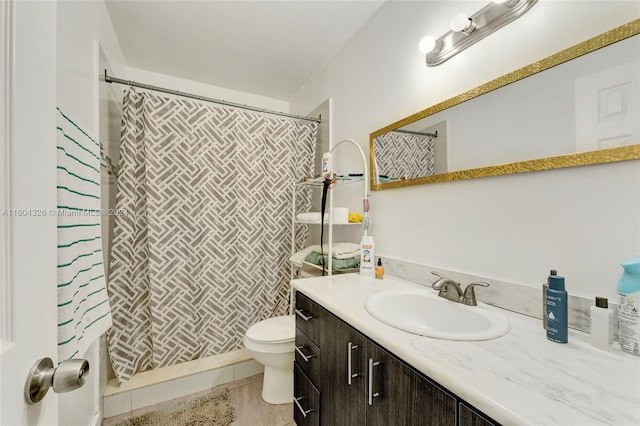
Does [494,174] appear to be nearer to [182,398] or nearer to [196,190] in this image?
[196,190]

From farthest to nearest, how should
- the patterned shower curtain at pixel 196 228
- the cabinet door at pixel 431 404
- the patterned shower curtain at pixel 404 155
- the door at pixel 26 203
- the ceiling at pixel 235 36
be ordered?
the patterned shower curtain at pixel 196 228 → the ceiling at pixel 235 36 → the patterned shower curtain at pixel 404 155 → the cabinet door at pixel 431 404 → the door at pixel 26 203

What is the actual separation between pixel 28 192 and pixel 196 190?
162 cm

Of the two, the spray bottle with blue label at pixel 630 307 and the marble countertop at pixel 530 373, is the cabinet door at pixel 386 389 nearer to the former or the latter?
the marble countertop at pixel 530 373

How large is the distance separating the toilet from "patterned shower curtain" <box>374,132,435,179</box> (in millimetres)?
1126

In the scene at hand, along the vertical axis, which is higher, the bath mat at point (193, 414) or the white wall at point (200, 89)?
the white wall at point (200, 89)

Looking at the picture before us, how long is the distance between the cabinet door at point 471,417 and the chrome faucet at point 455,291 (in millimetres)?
499

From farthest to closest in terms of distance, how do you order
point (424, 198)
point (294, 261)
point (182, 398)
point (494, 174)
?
point (294, 261)
point (182, 398)
point (424, 198)
point (494, 174)

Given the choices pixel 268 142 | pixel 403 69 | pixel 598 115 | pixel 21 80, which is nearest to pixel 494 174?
pixel 598 115

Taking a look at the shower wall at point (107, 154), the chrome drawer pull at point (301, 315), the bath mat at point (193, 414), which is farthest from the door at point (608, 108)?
the shower wall at point (107, 154)

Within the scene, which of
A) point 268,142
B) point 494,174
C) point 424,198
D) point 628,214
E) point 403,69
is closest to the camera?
point 628,214

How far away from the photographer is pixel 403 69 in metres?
1.46

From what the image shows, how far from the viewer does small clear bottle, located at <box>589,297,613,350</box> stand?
683 millimetres

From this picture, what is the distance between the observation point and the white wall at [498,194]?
76 centimetres

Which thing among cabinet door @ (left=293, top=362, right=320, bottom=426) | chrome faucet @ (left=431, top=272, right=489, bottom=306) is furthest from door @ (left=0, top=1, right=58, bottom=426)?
chrome faucet @ (left=431, top=272, right=489, bottom=306)
